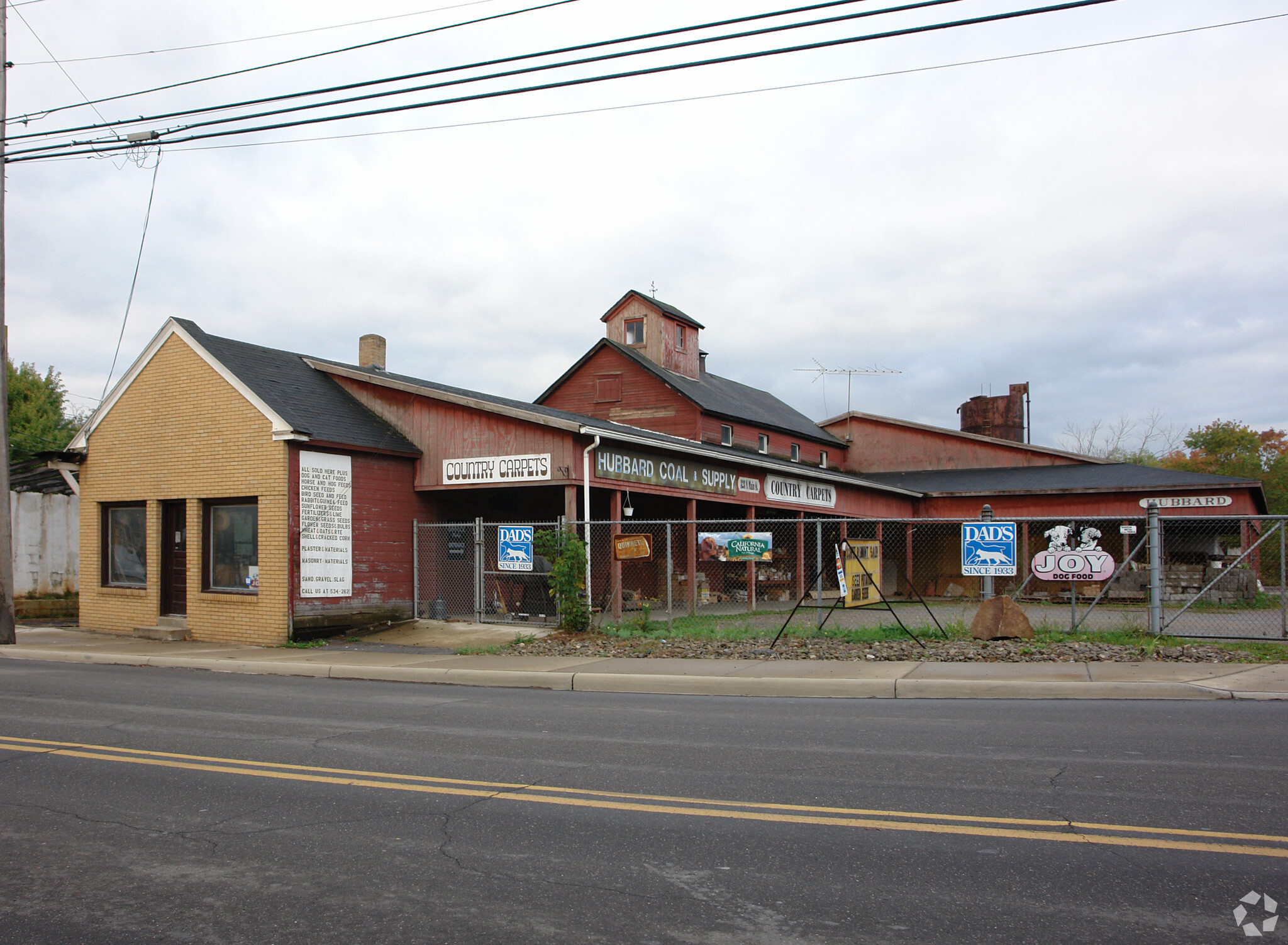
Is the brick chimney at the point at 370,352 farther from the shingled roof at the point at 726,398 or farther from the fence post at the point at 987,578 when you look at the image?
the fence post at the point at 987,578

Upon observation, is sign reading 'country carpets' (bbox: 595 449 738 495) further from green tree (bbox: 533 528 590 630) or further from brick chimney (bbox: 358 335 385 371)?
brick chimney (bbox: 358 335 385 371)

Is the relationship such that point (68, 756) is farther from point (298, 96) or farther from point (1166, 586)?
point (1166, 586)

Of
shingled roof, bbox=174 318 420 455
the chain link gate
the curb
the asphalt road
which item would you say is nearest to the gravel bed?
the curb

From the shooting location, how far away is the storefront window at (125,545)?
A: 19.0 m

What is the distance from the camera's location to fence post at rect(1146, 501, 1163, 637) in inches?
490

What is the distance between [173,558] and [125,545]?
1731 mm

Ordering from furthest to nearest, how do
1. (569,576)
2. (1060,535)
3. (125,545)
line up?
(1060,535) → (125,545) → (569,576)

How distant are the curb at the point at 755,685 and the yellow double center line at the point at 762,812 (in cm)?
481

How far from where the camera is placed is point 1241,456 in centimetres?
6106

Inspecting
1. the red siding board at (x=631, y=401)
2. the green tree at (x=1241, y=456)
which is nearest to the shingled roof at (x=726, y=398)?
the red siding board at (x=631, y=401)

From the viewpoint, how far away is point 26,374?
4141cm

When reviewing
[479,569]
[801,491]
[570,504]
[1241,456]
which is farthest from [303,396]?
[1241,456]

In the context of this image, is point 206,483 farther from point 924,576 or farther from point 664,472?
point 924,576

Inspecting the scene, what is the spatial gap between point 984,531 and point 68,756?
1141cm
